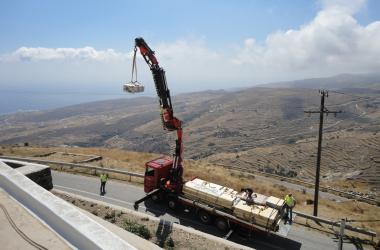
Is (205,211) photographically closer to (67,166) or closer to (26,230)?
(26,230)

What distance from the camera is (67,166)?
32938mm

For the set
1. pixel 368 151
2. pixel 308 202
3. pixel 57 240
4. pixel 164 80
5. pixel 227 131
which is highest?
pixel 164 80

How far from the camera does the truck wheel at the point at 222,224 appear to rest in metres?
19.2

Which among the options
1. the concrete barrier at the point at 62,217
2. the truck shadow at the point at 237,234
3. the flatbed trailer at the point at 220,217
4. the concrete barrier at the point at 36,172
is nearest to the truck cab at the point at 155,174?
the flatbed trailer at the point at 220,217

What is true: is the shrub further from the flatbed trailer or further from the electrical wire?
the electrical wire

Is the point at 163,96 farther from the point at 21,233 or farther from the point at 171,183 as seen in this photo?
the point at 21,233

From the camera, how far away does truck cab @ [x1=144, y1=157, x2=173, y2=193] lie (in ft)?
75.4

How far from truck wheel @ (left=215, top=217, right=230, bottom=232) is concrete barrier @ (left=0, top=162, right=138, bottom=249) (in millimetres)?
13647

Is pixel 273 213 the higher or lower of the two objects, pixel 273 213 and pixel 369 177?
the higher

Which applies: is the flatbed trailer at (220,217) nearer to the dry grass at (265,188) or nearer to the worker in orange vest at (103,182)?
the worker in orange vest at (103,182)

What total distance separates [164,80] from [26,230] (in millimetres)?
16528

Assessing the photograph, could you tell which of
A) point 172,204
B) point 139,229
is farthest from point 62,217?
point 172,204

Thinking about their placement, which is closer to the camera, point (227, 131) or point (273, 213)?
point (273, 213)

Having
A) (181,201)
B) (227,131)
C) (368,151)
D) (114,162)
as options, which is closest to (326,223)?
(181,201)
